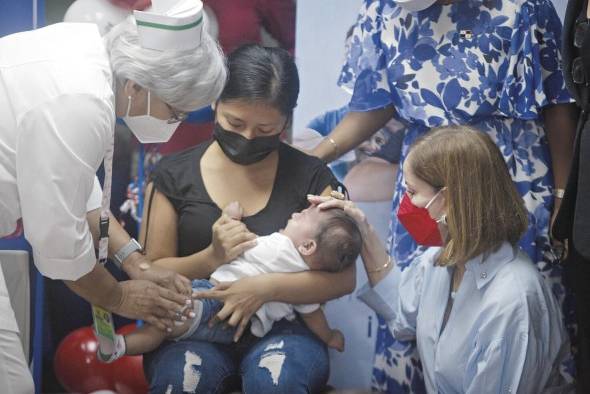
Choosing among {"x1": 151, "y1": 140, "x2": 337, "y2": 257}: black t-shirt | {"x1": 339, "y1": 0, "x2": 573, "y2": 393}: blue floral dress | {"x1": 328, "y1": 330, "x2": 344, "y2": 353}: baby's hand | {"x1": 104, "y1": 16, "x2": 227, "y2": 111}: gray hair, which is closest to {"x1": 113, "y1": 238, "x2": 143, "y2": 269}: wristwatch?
{"x1": 151, "y1": 140, "x2": 337, "y2": 257}: black t-shirt

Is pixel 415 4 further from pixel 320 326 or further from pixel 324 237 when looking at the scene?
pixel 320 326

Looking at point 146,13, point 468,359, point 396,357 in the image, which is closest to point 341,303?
point 396,357

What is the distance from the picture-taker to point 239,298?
2.58 metres

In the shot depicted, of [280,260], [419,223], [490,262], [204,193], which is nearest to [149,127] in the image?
[204,193]

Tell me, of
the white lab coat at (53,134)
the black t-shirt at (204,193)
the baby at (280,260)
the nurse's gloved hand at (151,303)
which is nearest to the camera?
the white lab coat at (53,134)

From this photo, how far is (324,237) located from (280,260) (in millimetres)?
162

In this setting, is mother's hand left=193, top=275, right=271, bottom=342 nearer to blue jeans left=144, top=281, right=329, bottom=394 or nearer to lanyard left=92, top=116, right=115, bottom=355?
blue jeans left=144, top=281, right=329, bottom=394

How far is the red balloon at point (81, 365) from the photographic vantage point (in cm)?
280

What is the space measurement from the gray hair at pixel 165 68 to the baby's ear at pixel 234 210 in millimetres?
471

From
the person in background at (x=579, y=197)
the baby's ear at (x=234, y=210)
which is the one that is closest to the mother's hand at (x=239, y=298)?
the baby's ear at (x=234, y=210)

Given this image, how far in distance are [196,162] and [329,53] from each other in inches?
23.2

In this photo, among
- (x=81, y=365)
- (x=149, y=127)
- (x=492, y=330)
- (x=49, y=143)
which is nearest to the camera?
(x=49, y=143)

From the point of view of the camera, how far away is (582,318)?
7.88ft

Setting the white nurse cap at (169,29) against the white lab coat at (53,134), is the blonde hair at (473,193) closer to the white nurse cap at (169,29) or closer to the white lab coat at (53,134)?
the white nurse cap at (169,29)
